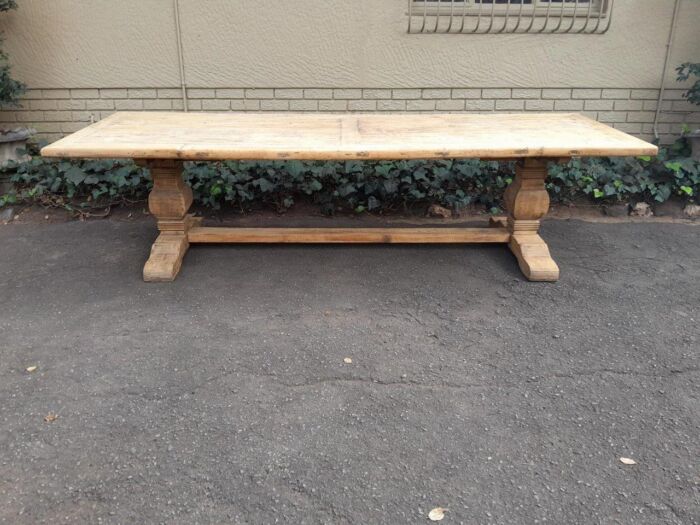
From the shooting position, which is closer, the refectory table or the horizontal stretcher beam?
the refectory table

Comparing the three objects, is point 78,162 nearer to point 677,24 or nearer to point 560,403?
point 560,403

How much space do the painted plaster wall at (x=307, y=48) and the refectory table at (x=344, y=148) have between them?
1.01 metres

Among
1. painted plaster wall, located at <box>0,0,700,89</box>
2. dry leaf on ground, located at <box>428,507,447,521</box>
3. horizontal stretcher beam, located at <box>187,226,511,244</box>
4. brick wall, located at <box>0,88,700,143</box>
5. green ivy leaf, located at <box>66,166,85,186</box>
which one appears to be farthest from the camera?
brick wall, located at <box>0,88,700,143</box>

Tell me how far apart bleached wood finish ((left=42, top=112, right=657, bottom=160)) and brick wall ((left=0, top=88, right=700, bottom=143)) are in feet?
3.23

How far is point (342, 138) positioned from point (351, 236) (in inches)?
29.3

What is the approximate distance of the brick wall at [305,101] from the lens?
4.62 m

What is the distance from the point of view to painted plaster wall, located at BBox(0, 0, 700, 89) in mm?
4438

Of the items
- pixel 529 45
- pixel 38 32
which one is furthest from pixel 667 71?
pixel 38 32

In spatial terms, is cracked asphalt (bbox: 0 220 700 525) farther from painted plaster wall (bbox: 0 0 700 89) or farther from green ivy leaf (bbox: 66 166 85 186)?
painted plaster wall (bbox: 0 0 700 89)

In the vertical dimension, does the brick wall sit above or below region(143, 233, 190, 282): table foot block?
above

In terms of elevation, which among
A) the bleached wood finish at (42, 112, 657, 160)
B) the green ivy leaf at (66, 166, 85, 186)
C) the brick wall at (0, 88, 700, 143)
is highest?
the bleached wood finish at (42, 112, 657, 160)

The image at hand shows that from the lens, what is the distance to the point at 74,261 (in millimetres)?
3557

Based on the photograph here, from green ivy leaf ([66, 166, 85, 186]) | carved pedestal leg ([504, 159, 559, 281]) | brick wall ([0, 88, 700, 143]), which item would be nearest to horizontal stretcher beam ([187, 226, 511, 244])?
carved pedestal leg ([504, 159, 559, 281])

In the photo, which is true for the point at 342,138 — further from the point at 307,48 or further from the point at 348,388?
the point at 307,48
